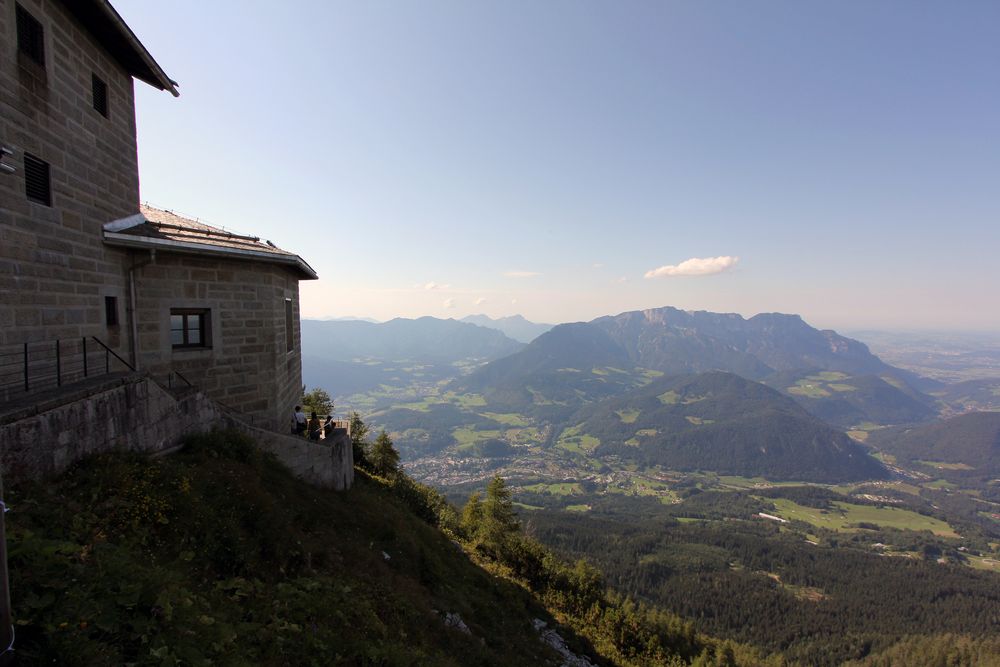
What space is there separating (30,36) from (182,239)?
502 cm

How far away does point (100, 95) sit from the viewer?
11414 mm

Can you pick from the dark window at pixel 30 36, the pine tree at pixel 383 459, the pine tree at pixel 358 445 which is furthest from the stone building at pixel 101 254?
the pine tree at pixel 383 459

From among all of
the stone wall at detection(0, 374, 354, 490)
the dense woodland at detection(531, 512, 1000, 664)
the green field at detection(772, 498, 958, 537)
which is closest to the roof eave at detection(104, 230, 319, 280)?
the stone wall at detection(0, 374, 354, 490)

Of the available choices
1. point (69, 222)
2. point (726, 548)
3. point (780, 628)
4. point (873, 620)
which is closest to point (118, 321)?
point (69, 222)

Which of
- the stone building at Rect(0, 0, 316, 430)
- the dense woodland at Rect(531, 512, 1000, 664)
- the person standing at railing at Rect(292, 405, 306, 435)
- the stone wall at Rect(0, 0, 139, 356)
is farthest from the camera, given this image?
the dense woodland at Rect(531, 512, 1000, 664)

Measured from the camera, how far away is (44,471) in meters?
7.10

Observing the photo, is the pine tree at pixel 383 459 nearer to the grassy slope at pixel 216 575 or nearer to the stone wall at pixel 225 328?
the stone wall at pixel 225 328

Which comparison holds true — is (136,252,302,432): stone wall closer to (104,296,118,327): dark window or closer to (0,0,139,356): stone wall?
(104,296,118,327): dark window

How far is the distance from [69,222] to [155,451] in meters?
5.77

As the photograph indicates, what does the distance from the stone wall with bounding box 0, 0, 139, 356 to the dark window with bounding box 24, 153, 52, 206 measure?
0.39 feet

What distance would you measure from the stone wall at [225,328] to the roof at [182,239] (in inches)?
20.4

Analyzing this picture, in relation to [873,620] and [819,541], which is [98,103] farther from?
[819,541]

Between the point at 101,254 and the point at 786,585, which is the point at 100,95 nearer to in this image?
the point at 101,254

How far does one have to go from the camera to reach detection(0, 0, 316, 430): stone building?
8.66 metres
